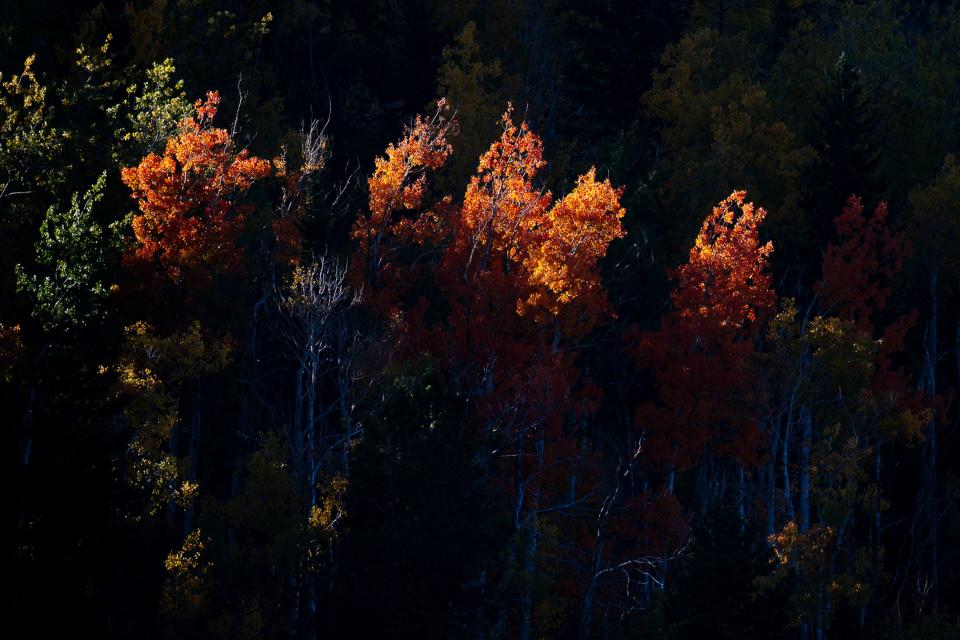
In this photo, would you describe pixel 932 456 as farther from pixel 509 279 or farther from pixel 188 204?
pixel 188 204

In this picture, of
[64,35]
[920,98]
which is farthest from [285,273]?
[920,98]

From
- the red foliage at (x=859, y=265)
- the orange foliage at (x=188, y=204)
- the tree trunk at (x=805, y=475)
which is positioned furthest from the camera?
the red foliage at (x=859, y=265)

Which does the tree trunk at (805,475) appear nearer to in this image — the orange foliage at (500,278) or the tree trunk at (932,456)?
the orange foliage at (500,278)

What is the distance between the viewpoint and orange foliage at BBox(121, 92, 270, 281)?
4266cm

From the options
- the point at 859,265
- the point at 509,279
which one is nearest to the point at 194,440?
the point at 509,279

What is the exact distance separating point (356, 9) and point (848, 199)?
23194 mm

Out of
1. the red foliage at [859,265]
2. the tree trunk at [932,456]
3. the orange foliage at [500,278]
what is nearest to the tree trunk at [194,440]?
the orange foliage at [500,278]

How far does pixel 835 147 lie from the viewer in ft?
199

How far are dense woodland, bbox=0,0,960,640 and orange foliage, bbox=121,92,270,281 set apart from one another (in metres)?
0.12

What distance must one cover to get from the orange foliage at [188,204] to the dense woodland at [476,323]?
12 centimetres

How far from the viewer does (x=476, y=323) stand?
51438 mm

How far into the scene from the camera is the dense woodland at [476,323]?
37.4 meters

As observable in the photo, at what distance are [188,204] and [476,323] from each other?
1182 centimetres

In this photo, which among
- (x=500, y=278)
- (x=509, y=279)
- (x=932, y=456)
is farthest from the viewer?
(x=932, y=456)
